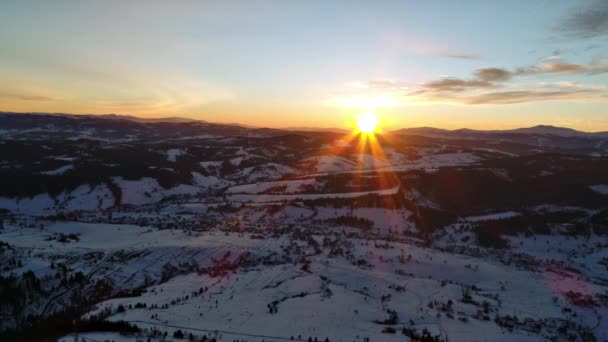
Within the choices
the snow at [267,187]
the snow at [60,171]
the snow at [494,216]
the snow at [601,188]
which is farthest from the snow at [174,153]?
the snow at [601,188]

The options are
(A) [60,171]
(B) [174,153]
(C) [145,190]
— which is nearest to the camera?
(C) [145,190]

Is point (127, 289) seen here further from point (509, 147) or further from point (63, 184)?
point (509, 147)

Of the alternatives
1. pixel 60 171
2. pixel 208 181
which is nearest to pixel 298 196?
pixel 208 181

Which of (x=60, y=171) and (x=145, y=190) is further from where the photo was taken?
(x=60, y=171)

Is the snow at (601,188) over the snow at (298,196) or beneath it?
over

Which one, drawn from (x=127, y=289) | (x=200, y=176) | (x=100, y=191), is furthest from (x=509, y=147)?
(x=127, y=289)

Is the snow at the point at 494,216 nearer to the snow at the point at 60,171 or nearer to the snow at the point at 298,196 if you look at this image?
the snow at the point at 298,196

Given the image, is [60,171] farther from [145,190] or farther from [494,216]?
[494,216]

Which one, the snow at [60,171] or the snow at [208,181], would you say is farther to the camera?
the snow at [208,181]

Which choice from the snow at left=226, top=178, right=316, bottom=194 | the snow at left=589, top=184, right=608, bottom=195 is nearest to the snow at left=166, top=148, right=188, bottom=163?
the snow at left=226, top=178, right=316, bottom=194

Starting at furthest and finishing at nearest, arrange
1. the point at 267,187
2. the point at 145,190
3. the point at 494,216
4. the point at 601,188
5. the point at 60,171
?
the point at 60,171 < the point at 267,187 < the point at 145,190 < the point at 601,188 < the point at 494,216

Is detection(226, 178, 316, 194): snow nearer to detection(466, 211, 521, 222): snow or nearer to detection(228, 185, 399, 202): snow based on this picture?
detection(228, 185, 399, 202): snow
